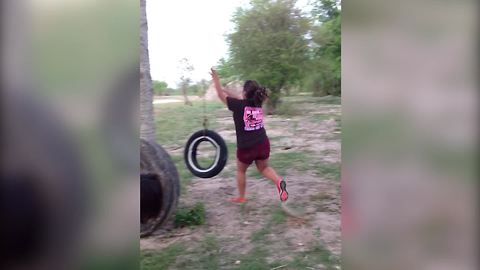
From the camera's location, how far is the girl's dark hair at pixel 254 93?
143 inches

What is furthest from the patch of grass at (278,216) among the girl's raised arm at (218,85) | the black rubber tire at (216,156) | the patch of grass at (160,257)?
the girl's raised arm at (218,85)

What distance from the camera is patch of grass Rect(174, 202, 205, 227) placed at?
3.53m

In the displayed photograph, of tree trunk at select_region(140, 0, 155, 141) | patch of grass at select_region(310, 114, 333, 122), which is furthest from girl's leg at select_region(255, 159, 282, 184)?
tree trunk at select_region(140, 0, 155, 141)

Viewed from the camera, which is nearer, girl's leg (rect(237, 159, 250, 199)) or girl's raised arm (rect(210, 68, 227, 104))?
girl's raised arm (rect(210, 68, 227, 104))

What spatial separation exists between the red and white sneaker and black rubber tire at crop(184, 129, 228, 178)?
1.78 ft

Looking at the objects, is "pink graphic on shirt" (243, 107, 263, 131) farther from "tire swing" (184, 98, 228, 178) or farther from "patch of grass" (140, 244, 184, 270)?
"patch of grass" (140, 244, 184, 270)

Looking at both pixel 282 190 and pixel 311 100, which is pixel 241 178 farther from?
pixel 311 100

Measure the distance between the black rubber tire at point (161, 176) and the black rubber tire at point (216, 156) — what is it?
0.39 meters

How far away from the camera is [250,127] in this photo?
363 centimetres
